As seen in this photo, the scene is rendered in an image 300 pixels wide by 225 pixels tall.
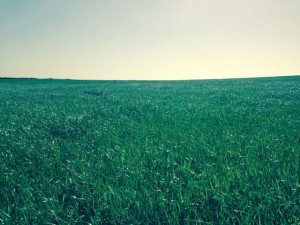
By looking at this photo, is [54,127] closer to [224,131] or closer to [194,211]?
[224,131]

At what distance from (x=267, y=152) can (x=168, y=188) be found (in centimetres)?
213

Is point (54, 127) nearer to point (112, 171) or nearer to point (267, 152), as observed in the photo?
point (112, 171)

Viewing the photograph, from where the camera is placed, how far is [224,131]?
5.98m

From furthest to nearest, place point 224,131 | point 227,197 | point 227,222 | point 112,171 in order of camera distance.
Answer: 1. point 224,131
2. point 112,171
3. point 227,197
4. point 227,222

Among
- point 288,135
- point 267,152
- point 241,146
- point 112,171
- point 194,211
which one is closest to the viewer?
point 194,211

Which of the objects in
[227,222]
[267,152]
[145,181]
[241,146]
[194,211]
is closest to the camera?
[227,222]

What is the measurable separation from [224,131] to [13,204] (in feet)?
15.0

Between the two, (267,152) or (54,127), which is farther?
(54,127)

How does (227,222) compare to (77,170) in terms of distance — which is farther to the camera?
(77,170)

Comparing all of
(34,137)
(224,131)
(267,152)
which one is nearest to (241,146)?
(267,152)

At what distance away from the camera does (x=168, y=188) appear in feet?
10.3

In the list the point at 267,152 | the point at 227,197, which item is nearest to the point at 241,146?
the point at 267,152

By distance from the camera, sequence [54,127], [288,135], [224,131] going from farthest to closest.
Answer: [54,127]
[224,131]
[288,135]

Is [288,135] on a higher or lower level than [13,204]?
higher
